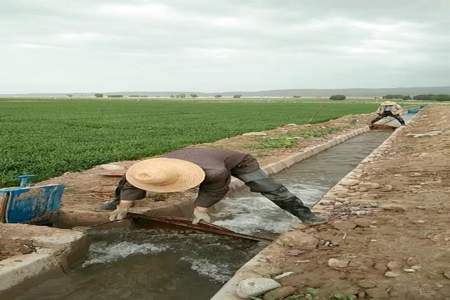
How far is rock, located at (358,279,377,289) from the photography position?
3.88m

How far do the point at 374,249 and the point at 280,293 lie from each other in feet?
4.49

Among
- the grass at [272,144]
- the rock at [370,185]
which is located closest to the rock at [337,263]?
the rock at [370,185]

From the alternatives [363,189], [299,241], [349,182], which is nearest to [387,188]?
[363,189]

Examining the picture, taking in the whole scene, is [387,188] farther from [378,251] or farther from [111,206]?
[111,206]

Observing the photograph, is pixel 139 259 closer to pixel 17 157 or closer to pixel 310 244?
pixel 310 244

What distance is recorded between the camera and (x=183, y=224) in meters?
5.96

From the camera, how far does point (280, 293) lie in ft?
12.6

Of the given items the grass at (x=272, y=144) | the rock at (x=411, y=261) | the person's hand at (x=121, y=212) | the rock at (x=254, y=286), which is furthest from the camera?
the grass at (x=272, y=144)

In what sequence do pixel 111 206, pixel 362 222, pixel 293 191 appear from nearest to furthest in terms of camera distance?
1. pixel 362 222
2. pixel 111 206
3. pixel 293 191

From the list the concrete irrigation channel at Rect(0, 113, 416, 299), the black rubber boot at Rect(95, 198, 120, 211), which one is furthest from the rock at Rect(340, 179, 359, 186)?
the black rubber boot at Rect(95, 198, 120, 211)

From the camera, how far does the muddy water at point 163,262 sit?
15.0 feet

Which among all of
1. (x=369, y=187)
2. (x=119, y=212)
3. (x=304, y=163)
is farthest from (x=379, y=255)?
(x=304, y=163)

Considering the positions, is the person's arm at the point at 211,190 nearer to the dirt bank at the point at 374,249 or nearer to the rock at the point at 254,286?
the dirt bank at the point at 374,249

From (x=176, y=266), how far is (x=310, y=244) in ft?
4.51
